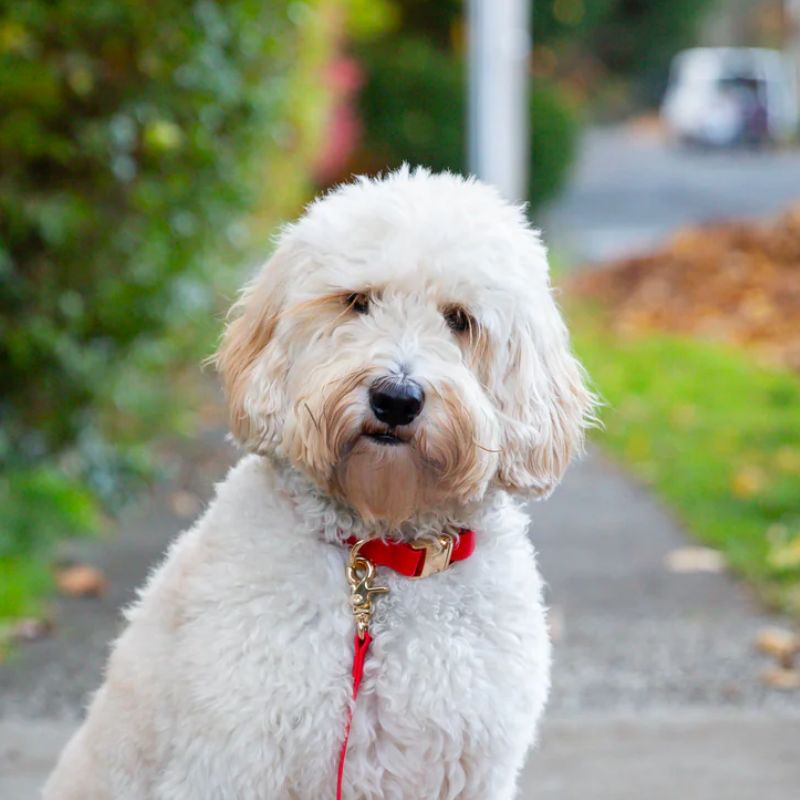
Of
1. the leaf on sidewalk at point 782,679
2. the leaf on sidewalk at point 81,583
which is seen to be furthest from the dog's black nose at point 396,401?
the leaf on sidewalk at point 81,583

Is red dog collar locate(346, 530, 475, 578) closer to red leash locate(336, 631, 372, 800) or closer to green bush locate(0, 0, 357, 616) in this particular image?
red leash locate(336, 631, 372, 800)

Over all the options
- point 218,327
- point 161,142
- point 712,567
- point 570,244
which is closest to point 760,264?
point 570,244

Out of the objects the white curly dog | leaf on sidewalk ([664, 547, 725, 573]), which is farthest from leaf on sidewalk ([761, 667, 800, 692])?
the white curly dog

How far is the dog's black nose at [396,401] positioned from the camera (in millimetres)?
3035

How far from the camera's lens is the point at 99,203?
Answer: 709 cm

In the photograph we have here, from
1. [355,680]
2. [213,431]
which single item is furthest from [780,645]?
[213,431]

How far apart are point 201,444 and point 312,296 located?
599cm

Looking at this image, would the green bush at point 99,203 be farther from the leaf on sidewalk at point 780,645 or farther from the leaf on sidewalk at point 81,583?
the leaf on sidewalk at point 780,645

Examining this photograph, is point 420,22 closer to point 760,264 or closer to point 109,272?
point 760,264

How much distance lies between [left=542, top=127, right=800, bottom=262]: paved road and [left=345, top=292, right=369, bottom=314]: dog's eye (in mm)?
15569

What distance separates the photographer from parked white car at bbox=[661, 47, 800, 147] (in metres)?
40.4

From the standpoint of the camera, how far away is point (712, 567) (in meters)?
6.96

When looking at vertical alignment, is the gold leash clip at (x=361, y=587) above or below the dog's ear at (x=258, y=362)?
below

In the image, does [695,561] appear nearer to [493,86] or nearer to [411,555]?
[411,555]
